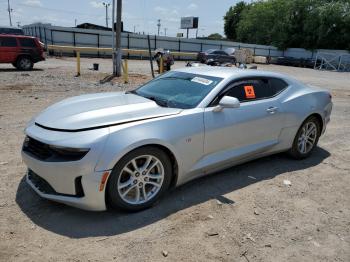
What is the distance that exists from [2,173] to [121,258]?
2292mm

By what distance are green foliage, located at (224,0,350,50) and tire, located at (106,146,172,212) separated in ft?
165

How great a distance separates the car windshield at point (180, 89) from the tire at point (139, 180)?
0.76 m

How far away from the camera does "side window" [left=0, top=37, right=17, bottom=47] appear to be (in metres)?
16.9

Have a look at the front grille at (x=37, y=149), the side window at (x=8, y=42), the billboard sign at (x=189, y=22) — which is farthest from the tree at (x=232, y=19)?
the front grille at (x=37, y=149)

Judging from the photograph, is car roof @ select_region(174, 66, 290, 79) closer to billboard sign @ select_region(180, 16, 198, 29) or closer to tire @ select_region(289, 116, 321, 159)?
tire @ select_region(289, 116, 321, 159)

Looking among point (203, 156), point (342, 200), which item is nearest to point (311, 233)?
point (342, 200)

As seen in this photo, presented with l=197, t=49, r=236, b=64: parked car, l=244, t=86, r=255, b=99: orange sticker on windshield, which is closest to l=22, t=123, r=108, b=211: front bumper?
l=244, t=86, r=255, b=99: orange sticker on windshield

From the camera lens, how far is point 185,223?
11.2 ft

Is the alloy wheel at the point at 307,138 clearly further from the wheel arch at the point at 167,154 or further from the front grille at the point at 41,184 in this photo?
the front grille at the point at 41,184

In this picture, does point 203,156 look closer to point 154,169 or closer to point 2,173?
point 154,169

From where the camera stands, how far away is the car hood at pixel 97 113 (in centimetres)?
337

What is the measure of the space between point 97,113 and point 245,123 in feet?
6.12

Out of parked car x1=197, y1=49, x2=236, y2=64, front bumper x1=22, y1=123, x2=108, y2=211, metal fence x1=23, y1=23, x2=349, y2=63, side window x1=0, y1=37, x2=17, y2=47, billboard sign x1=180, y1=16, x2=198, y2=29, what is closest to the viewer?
front bumper x1=22, y1=123, x2=108, y2=211

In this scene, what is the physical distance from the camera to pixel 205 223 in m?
3.43
